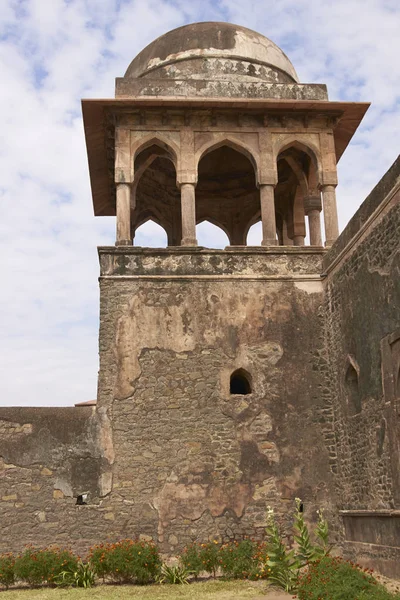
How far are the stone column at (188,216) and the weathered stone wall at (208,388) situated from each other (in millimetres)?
389

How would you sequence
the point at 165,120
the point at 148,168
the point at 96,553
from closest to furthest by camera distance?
1. the point at 96,553
2. the point at 165,120
3. the point at 148,168

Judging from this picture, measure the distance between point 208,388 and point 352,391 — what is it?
230 centimetres

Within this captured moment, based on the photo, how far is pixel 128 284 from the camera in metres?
Result: 12.3

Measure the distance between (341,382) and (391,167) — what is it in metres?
3.65

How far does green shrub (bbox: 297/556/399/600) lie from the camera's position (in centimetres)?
734

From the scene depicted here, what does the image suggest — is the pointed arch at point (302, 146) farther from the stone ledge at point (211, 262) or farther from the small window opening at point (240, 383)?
the small window opening at point (240, 383)

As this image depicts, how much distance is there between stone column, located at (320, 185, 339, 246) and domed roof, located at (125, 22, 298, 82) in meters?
3.34

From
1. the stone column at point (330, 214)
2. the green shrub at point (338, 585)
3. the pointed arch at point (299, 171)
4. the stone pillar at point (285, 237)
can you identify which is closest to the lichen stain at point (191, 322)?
the stone column at point (330, 214)

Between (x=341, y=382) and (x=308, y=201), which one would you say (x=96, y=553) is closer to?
(x=341, y=382)

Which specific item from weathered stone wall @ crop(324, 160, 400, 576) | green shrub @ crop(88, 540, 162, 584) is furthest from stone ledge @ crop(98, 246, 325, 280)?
green shrub @ crop(88, 540, 162, 584)

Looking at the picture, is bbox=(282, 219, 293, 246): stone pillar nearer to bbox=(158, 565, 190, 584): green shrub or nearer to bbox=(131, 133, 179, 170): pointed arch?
bbox=(131, 133, 179, 170): pointed arch

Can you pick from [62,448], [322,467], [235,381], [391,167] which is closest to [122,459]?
[62,448]

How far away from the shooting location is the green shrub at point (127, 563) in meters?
9.95

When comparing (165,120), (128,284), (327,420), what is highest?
(165,120)
